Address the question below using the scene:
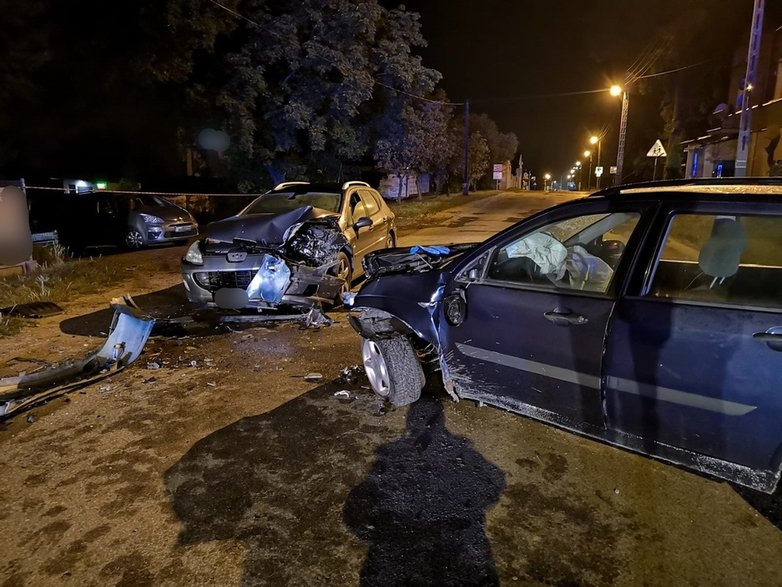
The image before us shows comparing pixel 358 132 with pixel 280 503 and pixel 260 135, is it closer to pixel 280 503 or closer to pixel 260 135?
pixel 260 135

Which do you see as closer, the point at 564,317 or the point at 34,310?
the point at 564,317

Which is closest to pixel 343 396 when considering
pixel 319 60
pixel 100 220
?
pixel 100 220

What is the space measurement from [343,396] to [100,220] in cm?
1188

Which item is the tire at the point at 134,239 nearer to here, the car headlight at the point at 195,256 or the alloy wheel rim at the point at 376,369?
the car headlight at the point at 195,256

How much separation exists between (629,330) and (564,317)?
370 mm

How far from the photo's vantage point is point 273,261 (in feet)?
21.1

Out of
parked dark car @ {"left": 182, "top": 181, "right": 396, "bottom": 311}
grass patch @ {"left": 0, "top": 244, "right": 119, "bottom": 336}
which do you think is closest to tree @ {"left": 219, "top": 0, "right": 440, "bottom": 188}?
grass patch @ {"left": 0, "top": 244, "right": 119, "bottom": 336}

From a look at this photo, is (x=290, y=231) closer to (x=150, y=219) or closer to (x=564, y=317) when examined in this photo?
(x=564, y=317)

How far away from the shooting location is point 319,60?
812 inches

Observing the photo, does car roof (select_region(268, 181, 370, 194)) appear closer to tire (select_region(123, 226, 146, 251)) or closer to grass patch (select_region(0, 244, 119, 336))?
grass patch (select_region(0, 244, 119, 336))

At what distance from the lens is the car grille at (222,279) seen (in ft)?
21.3

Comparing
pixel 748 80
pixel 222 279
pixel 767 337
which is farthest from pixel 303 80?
pixel 767 337

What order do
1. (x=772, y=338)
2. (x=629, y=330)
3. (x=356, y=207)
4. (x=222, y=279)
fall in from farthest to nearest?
(x=356, y=207), (x=222, y=279), (x=629, y=330), (x=772, y=338)

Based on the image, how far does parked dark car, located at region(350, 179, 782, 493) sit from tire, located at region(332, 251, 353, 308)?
3110 millimetres
